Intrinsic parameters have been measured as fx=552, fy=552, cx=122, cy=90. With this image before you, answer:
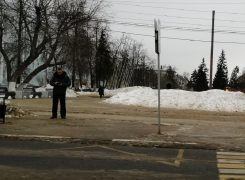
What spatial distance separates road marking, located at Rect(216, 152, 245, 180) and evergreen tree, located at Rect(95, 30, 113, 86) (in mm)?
85618

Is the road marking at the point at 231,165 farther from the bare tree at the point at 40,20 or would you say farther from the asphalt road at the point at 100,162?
the bare tree at the point at 40,20

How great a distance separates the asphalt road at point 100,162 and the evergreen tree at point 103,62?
85.1 metres

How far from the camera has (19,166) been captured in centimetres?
905

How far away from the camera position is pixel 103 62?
100000 mm

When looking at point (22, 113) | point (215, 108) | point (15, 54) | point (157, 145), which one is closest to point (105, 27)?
point (15, 54)

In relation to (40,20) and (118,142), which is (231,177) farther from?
(40,20)

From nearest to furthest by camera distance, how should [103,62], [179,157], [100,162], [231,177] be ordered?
[231,177] → [100,162] → [179,157] → [103,62]

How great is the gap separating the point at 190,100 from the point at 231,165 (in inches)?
1087

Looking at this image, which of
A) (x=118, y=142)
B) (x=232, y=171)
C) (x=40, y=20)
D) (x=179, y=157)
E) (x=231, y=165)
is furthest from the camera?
(x=40, y=20)

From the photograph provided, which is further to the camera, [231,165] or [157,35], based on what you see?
[157,35]

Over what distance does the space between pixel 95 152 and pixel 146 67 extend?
4909 inches

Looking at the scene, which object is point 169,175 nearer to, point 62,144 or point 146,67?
point 62,144

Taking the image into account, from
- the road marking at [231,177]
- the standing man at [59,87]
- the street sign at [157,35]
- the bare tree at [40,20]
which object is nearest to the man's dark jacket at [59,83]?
the standing man at [59,87]

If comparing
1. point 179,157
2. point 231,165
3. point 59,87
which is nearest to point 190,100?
point 59,87
